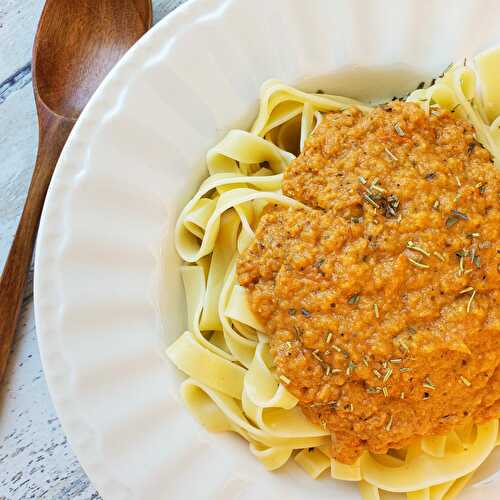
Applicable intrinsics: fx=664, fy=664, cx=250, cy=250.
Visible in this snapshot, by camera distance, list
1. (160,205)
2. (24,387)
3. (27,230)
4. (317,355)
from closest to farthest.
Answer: (317,355) → (160,205) → (27,230) → (24,387)

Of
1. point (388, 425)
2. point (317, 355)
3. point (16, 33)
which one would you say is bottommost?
point (388, 425)

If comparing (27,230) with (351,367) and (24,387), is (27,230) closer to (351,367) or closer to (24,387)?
(24,387)

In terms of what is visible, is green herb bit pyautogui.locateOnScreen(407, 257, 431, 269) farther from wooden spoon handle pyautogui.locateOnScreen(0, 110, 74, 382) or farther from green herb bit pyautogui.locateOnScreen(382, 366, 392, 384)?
wooden spoon handle pyautogui.locateOnScreen(0, 110, 74, 382)

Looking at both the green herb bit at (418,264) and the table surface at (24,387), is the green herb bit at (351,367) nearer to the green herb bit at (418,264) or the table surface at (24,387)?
the green herb bit at (418,264)

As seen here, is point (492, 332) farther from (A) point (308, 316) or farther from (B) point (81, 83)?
(B) point (81, 83)

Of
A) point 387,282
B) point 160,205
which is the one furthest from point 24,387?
A: point 387,282

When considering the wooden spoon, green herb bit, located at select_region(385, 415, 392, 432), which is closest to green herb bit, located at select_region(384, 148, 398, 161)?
green herb bit, located at select_region(385, 415, 392, 432)

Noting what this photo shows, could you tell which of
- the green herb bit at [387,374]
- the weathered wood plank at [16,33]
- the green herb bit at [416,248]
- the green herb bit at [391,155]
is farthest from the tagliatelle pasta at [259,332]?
the weathered wood plank at [16,33]
